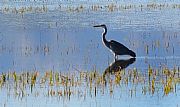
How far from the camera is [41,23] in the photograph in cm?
2914

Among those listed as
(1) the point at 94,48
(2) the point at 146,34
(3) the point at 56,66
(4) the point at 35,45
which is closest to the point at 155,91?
(3) the point at 56,66

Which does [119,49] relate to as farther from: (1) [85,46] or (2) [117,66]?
(1) [85,46]

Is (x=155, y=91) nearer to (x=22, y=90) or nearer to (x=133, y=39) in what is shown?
(x=22, y=90)

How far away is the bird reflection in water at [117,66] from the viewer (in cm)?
1548

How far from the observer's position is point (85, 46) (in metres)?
20.5

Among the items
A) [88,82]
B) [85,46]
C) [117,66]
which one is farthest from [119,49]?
[88,82]

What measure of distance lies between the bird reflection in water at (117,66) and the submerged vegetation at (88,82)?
35cm

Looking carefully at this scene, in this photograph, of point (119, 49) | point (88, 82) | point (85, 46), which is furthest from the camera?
point (85, 46)

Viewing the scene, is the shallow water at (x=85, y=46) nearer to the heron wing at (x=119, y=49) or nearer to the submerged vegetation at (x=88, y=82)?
the submerged vegetation at (x=88, y=82)

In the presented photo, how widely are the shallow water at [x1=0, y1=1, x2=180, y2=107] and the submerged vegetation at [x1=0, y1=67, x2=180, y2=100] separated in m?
0.08

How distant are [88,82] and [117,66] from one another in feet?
10.4

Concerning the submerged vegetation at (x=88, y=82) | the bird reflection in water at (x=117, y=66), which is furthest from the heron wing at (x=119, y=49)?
the submerged vegetation at (x=88, y=82)

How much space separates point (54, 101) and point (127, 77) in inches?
105

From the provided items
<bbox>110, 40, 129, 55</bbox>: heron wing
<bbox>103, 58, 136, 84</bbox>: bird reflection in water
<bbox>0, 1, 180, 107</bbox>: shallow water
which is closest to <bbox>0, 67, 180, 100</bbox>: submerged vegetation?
<bbox>0, 1, 180, 107</bbox>: shallow water
